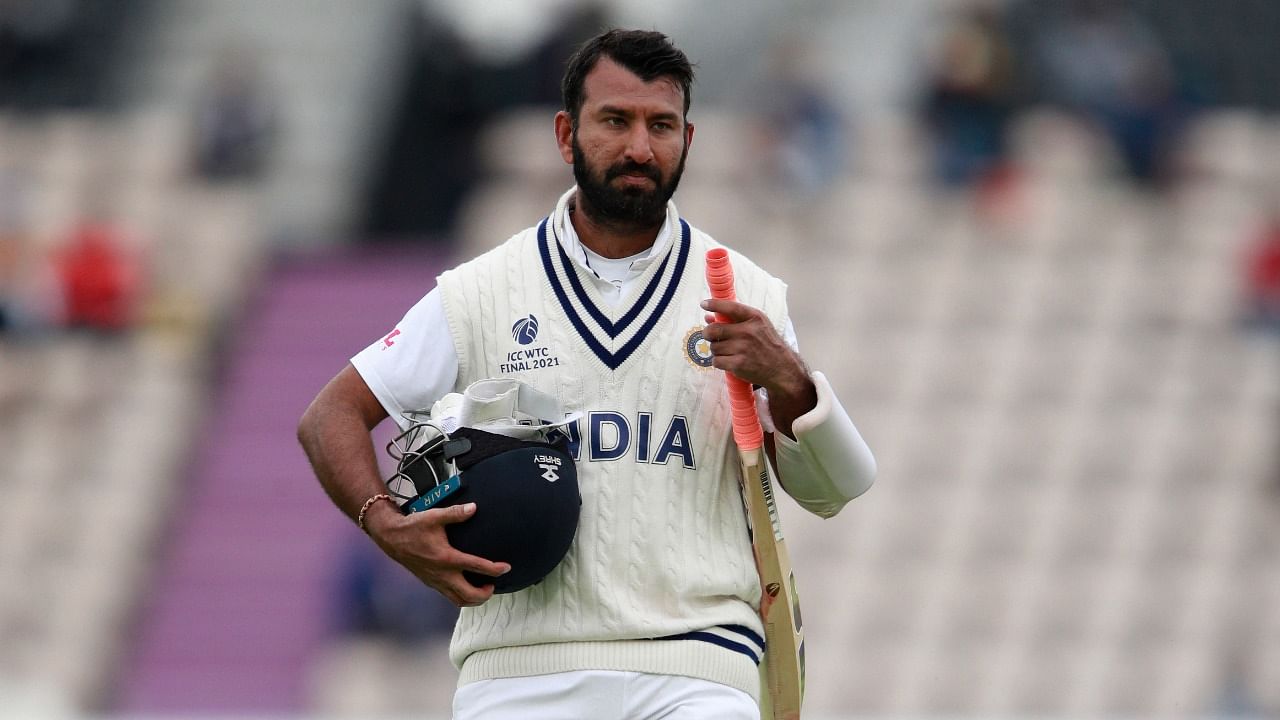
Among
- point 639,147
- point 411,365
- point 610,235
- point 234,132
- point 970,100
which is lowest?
point 411,365

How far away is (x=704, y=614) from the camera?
12.8ft

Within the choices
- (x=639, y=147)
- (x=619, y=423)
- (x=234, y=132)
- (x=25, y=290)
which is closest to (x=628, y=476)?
(x=619, y=423)

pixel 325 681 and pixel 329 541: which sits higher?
pixel 329 541

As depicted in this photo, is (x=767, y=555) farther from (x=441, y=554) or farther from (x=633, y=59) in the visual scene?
(x=633, y=59)

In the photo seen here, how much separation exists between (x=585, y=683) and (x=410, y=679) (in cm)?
750

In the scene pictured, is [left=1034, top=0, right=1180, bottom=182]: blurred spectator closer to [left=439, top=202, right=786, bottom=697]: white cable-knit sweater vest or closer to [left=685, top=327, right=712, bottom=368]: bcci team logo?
[left=439, top=202, right=786, bottom=697]: white cable-knit sweater vest

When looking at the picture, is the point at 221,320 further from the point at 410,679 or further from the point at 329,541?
the point at 410,679

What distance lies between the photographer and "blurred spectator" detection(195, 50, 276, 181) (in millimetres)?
14500

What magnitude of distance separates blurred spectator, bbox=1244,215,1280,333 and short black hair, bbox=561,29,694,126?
29.7ft

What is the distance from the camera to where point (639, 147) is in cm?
389

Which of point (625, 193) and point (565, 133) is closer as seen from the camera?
point (625, 193)

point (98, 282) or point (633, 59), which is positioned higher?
point (98, 282)

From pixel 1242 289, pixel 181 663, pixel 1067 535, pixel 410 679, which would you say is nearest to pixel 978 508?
pixel 1067 535

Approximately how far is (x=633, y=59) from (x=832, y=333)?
920cm
